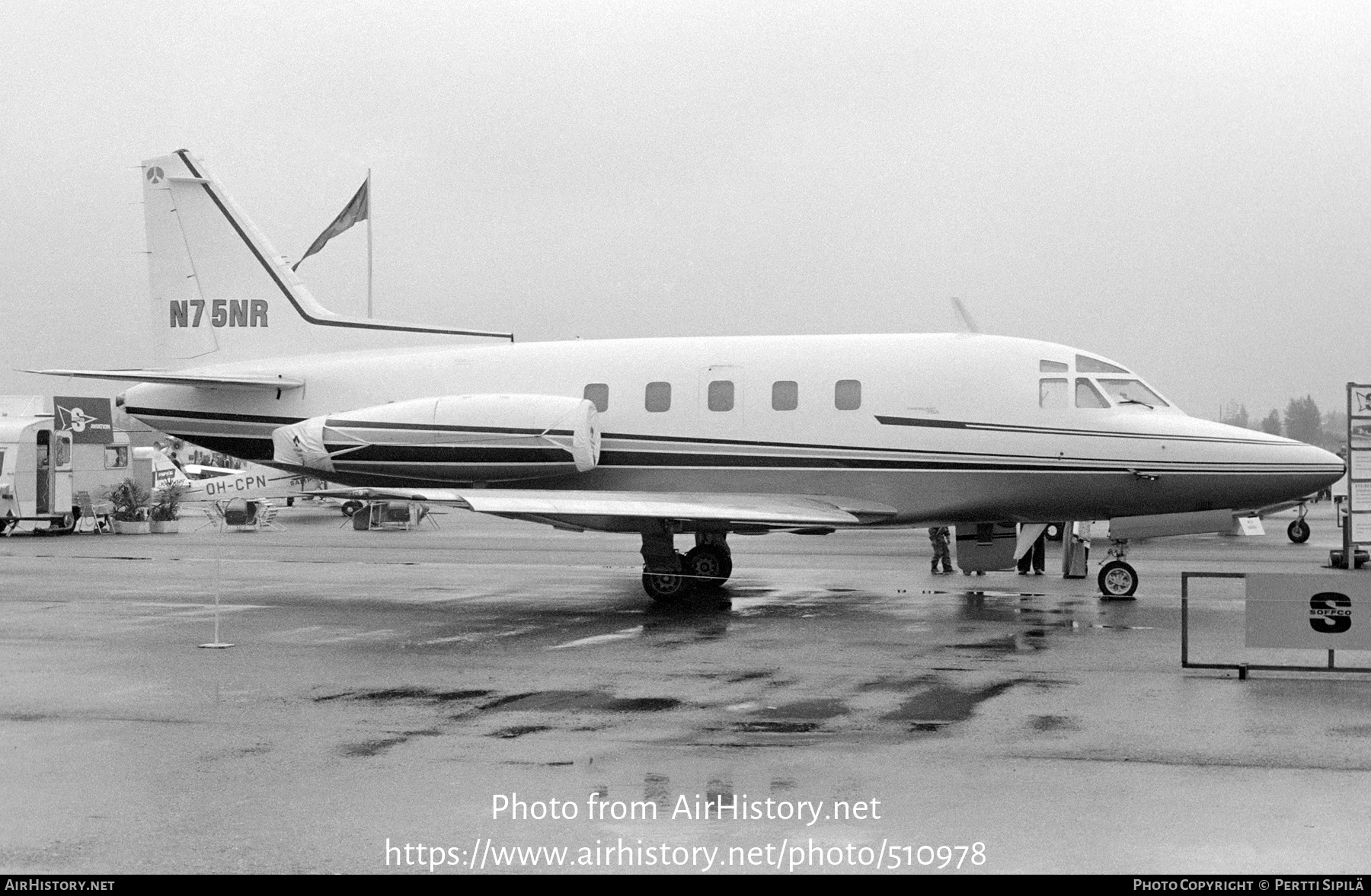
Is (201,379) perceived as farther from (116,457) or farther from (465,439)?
(116,457)

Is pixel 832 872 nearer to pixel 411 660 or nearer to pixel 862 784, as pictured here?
pixel 862 784

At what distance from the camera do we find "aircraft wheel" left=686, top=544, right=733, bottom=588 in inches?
795

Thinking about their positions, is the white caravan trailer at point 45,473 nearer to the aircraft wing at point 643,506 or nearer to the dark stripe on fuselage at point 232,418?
the dark stripe on fuselage at point 232,418

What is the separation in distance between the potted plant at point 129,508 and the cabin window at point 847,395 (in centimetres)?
2815

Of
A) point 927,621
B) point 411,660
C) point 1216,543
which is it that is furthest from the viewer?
point 1216,543

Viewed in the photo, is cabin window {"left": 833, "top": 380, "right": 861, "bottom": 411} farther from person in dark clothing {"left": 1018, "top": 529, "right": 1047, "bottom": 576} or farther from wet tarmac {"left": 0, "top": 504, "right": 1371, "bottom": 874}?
person in dark clothing {"left": 1018, "top": 529, "right": 1047, "bottom": 576}

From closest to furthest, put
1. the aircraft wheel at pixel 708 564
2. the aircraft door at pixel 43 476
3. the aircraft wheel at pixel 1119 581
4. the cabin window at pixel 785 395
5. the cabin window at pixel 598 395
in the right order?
the cabin window at pixel 785 395, the aircraft wheel at pixel 1119 581, the cabin window at pixel 598 395, the aircraft wheel at pixel 708 564, the aircraft door at pixel 43 476

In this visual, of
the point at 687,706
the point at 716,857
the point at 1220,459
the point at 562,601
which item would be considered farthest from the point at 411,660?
the point at 1220,459

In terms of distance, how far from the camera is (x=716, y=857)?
662cm

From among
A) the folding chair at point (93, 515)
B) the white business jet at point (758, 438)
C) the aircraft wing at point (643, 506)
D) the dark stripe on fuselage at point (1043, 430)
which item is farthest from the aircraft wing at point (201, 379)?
the folding chair at point (93, 515)

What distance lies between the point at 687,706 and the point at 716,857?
418cm

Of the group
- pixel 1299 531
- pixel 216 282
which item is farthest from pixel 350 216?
pixel 1299 531

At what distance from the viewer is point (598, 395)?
1970 centimetres

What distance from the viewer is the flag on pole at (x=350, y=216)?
31062mm
